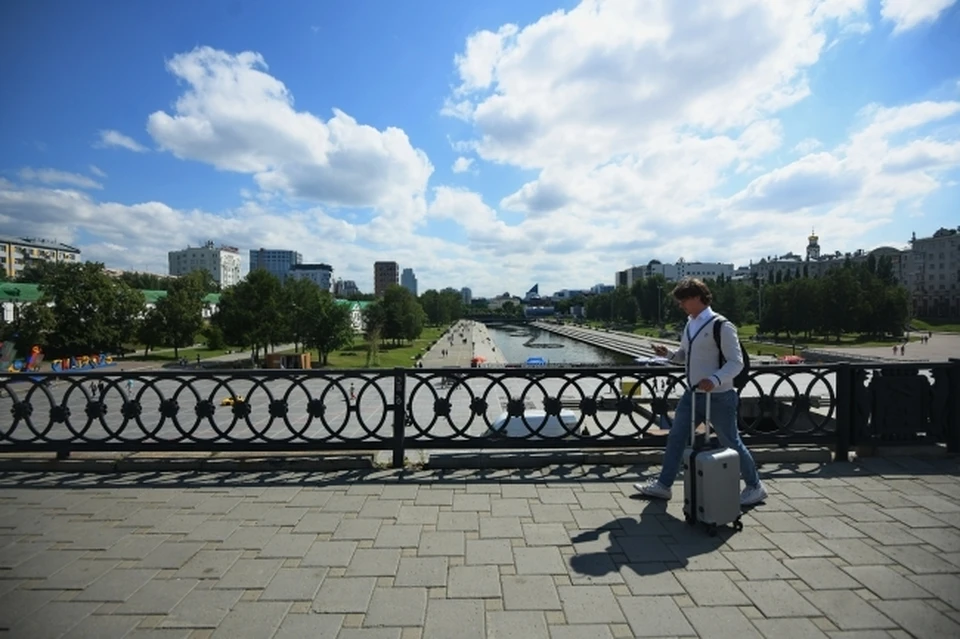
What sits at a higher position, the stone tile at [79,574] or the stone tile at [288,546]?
the stone tile at [79,574]

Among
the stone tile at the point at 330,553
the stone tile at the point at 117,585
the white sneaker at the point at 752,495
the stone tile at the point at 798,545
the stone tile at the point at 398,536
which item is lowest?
the stone tile at the point at 798,545

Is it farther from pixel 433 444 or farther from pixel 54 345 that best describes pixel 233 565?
pixel 54 345

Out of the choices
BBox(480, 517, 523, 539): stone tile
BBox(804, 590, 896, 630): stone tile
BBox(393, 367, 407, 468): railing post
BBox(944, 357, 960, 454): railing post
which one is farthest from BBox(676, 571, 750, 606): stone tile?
BBox(944, 357, 960, 454): railing post

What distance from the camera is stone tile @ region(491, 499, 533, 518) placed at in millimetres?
4238

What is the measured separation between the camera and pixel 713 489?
3.74 meters

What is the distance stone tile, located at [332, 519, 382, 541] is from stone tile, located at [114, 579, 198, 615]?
913 millimetres

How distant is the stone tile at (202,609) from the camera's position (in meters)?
2.78

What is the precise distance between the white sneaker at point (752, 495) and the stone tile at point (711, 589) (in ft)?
4.06

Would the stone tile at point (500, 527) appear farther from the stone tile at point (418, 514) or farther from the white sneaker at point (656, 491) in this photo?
the white sneaker at point (656, 491)

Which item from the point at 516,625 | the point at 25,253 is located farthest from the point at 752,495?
the point at 25,253

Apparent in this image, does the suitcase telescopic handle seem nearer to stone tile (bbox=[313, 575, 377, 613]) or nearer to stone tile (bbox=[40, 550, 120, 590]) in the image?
stone tile (bbox=[313, 575, 377, 613])

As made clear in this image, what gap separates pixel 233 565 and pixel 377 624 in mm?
1319

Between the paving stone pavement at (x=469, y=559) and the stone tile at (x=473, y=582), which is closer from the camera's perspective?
the paving stone pavement at (x=469, y=559)

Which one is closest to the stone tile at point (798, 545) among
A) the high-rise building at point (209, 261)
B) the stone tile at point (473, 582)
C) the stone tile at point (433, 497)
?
the stone tile at point (473, 582)
